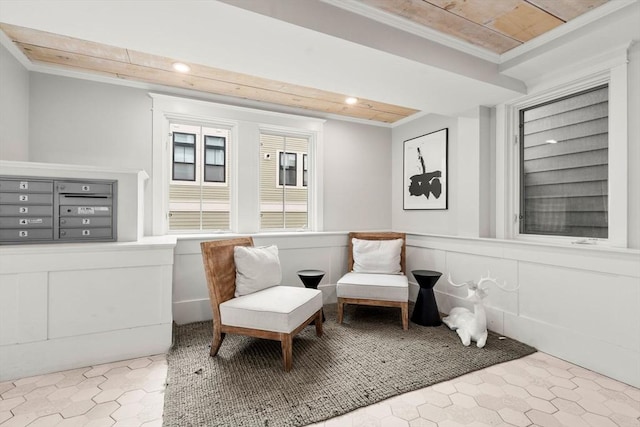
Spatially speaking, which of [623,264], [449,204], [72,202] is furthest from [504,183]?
[72,202]

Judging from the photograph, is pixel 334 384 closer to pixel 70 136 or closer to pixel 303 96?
pixel 303 96

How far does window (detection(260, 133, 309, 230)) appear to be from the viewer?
374cm

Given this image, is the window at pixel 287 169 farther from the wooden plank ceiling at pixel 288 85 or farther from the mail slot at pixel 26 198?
the mail slot at pixel 26 198

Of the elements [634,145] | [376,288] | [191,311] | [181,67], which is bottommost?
[191,311]

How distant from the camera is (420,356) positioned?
233 cm

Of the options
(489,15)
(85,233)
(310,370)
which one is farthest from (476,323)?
(85,233)

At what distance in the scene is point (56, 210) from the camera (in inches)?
88.0

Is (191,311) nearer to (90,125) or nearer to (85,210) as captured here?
(85,210)

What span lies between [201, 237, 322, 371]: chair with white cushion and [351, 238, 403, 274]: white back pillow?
3.10 ft

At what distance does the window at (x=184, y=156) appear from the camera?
334 cm

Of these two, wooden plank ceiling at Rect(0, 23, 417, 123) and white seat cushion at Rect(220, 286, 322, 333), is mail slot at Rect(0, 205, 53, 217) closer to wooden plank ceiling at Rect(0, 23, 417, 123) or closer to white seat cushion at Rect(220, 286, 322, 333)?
wooden plank ceiling at Rect(0, 23, 417, 123)

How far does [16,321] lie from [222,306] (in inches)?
51.9

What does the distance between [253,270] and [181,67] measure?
1.92 meters

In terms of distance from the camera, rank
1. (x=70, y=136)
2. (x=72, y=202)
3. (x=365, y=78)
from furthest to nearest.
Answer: (x=70, y=136)
(x=365, y=78)
(x=72, y=202)
